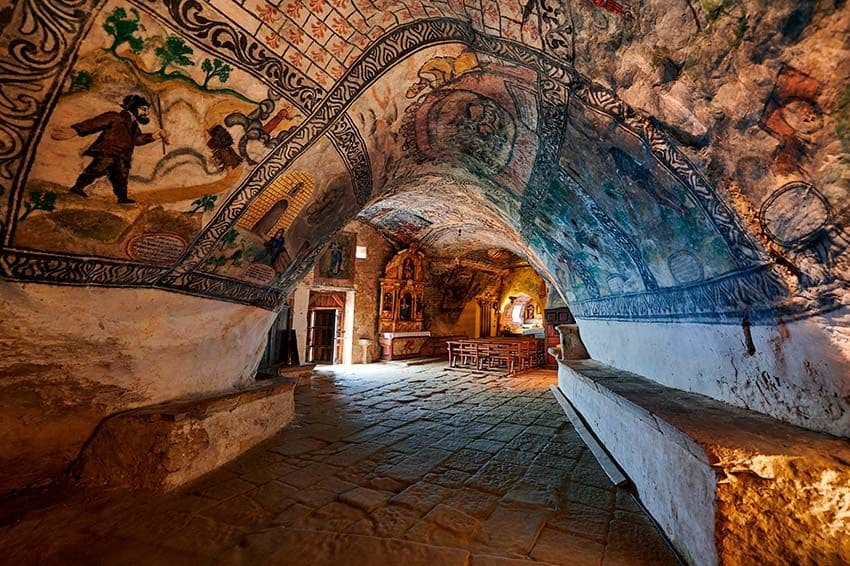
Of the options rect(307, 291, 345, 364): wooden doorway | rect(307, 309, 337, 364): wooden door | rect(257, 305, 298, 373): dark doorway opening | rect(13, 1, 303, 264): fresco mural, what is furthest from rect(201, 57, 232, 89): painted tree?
rect(307, 309, 337, 364): wooden door

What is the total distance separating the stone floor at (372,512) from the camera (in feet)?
7.45

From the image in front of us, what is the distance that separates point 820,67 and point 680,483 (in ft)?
8.07

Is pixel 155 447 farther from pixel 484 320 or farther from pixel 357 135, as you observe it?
pixel 484 320

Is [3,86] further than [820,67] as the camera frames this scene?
Yes

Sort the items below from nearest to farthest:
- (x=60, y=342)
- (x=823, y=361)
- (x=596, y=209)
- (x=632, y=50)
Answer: (x=823, y=361)
(x=632, y=50)
(x=60, y=342)
(x=596, y=209)

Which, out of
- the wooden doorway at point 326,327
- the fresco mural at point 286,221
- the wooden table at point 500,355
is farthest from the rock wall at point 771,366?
the wooden doorway at point 326,327

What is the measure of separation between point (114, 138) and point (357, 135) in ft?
6.20

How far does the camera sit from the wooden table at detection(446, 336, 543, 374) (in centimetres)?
1048

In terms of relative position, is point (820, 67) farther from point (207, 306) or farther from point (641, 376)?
point (207, 306)

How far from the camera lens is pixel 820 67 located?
5.64 feet

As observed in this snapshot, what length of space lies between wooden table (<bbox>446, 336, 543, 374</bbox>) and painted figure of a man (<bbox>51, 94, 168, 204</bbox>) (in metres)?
9.59

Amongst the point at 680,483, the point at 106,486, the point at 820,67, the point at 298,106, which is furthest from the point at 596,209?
the point at 106,486

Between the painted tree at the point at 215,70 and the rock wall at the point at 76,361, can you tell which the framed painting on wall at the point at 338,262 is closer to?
the rock wall at the point at 76,361

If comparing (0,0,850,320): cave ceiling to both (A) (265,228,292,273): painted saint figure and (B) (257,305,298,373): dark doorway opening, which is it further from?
(B) (257,305,298,373): dark doorway opening
